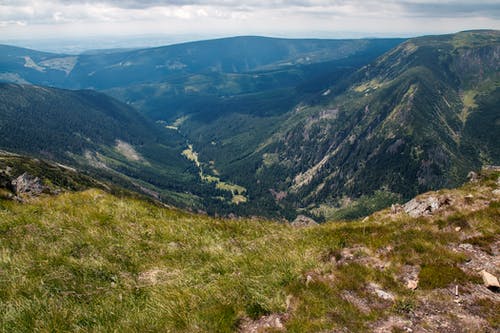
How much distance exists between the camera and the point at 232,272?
497 inches

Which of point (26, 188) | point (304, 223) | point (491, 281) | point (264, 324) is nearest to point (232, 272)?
point (264, 324)

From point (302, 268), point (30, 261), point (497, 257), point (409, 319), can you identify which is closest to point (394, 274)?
point (409, 319)

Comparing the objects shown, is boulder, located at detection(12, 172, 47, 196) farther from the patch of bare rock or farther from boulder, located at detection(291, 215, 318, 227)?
the patch of bare rock

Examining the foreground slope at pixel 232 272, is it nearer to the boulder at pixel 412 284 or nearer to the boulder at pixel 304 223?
the boulder at pixel 412 284

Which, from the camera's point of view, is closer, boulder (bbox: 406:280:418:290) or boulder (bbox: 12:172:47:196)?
boulder (bbox: 406:280:418:290)

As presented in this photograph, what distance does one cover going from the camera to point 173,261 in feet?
44.5

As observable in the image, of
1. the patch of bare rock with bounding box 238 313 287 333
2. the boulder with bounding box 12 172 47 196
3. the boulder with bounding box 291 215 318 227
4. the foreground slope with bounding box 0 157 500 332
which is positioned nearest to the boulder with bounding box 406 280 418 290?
the foreground slope with bounding box 0 157 500 332

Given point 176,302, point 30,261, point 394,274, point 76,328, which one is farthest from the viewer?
point 394,274

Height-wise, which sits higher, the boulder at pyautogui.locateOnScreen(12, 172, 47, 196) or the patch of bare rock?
the patch of bare rock

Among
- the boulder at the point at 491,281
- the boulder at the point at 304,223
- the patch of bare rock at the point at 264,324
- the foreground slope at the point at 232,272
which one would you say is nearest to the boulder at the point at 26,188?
the foreground slope at the point at 232,272

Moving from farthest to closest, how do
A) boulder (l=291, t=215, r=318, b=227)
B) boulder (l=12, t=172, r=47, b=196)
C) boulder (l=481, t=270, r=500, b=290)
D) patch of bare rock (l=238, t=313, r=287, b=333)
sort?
boulder (l=12, t=172, r=47, b=196), boulder (l=291, t=215, r=318, b=227), boulder (l=481, t=270, r=500, b=290), patch of bare rock (l=238, t=313, r=287, b=333)

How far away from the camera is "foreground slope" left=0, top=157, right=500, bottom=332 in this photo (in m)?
9.70

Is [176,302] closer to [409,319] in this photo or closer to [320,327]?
[320,327]

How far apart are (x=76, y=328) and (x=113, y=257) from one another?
4913mm
